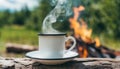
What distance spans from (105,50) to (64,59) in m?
2.66

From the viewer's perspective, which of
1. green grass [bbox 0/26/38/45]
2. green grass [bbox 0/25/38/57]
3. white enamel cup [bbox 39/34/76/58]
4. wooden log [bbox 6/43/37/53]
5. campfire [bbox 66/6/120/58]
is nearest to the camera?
white enamel cup [bbox 39/34/76/58]

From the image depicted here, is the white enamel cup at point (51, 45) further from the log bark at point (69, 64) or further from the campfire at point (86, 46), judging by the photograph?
the campfire at point (86, 46)

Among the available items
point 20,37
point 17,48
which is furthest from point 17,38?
point 17,48

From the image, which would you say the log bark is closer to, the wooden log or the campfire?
the campfire

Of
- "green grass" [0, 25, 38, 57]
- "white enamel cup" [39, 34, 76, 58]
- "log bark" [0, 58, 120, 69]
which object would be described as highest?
"green grass" [0, 25, 38, 57]

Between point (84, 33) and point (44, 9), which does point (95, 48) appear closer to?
point (84, 33)

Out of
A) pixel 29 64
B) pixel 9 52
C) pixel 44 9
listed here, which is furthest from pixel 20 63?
pixel 44 9

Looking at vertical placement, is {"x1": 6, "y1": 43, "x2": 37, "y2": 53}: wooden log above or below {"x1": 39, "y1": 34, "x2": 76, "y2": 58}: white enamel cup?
above

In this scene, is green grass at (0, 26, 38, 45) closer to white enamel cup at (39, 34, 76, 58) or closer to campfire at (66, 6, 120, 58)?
campfire at (66, 6, 120, 58)

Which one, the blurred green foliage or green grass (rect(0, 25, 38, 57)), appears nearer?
green grass (rect(0, 25, 38, 57))

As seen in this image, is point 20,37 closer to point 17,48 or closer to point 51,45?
point 17,48

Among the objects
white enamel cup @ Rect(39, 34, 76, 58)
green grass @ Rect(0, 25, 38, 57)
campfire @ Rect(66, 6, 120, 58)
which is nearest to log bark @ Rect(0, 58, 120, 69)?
white enamel cup @ Rect(39, 34, 76, 58)

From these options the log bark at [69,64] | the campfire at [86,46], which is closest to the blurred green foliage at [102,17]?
the campfire at [86,46]

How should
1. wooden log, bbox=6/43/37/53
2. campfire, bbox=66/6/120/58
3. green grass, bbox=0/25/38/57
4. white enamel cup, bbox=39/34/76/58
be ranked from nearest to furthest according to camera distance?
white enamel cup, bbox=39/34/76/58 < campfire, bbox=66/6/120/58 < wooden log, bbox=6/43/37/53 < green grass, bbox=0/25/38/57
